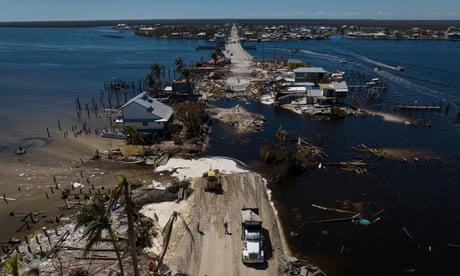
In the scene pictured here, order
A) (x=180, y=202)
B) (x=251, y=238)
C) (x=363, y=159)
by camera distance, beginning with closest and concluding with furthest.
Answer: (x=251, y=238)
(x=180, y=202)
(x=363, y=159)

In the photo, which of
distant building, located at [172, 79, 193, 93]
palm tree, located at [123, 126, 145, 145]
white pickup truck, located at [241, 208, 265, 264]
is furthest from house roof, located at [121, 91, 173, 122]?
white pickup truck, located at [241, 208, 265, 264]

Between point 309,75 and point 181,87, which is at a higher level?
point 309,75

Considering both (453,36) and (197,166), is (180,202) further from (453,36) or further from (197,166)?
(453,36)

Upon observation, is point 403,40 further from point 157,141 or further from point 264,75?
point 157,141

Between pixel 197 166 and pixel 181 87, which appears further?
pixel 181 87

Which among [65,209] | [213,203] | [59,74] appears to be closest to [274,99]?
[213,203]

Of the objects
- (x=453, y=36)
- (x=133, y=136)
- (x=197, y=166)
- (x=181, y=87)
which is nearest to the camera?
(x=197, y=166)

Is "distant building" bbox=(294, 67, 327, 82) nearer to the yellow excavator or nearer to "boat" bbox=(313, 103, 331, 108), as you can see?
"boat" bbox=(313, 103, 331, 108)

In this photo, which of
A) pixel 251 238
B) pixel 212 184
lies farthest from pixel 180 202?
pixel 251 238

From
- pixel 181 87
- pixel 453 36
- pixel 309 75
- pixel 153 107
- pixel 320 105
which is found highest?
pixel 453 36

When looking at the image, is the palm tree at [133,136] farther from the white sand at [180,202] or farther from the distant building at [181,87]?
the distant building at [181,87]
